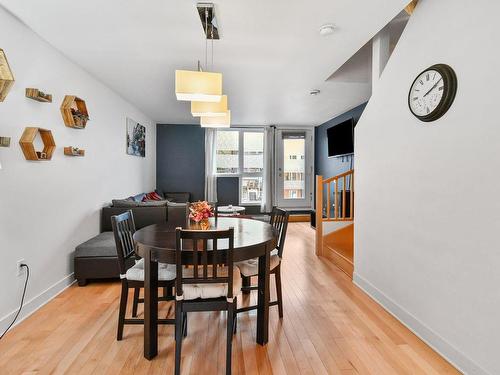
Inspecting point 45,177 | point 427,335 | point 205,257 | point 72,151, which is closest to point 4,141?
point 45,177

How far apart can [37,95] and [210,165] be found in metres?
4.80

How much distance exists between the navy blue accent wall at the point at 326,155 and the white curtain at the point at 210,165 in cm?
267

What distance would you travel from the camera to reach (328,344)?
2.11m

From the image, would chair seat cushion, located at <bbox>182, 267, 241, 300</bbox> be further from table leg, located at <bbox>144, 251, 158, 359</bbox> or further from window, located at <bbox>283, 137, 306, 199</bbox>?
window, located at <bbox>283, 137, 306, 199</bbox>

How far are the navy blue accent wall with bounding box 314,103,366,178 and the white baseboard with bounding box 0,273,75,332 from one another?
16.3ft

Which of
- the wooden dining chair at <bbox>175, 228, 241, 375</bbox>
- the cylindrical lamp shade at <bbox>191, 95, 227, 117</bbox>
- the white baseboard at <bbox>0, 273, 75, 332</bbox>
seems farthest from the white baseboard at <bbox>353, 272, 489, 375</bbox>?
the white baseboard at <bbox>0, 273, 75, 332</bbox>

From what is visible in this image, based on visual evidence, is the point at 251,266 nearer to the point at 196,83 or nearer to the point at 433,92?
the point at 196,83

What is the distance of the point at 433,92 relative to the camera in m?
2.07

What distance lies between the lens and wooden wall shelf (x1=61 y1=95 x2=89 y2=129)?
303 cm

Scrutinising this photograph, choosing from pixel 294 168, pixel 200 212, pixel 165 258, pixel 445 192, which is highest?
pixel 294 168

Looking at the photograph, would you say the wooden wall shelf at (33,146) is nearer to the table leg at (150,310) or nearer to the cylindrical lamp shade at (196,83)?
the cylindrical lamp shade at (196,83)

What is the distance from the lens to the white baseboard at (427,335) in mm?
1776

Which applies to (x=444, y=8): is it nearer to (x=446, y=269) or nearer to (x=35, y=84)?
(x=446, y=269)

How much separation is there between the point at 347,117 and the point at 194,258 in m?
5.15
